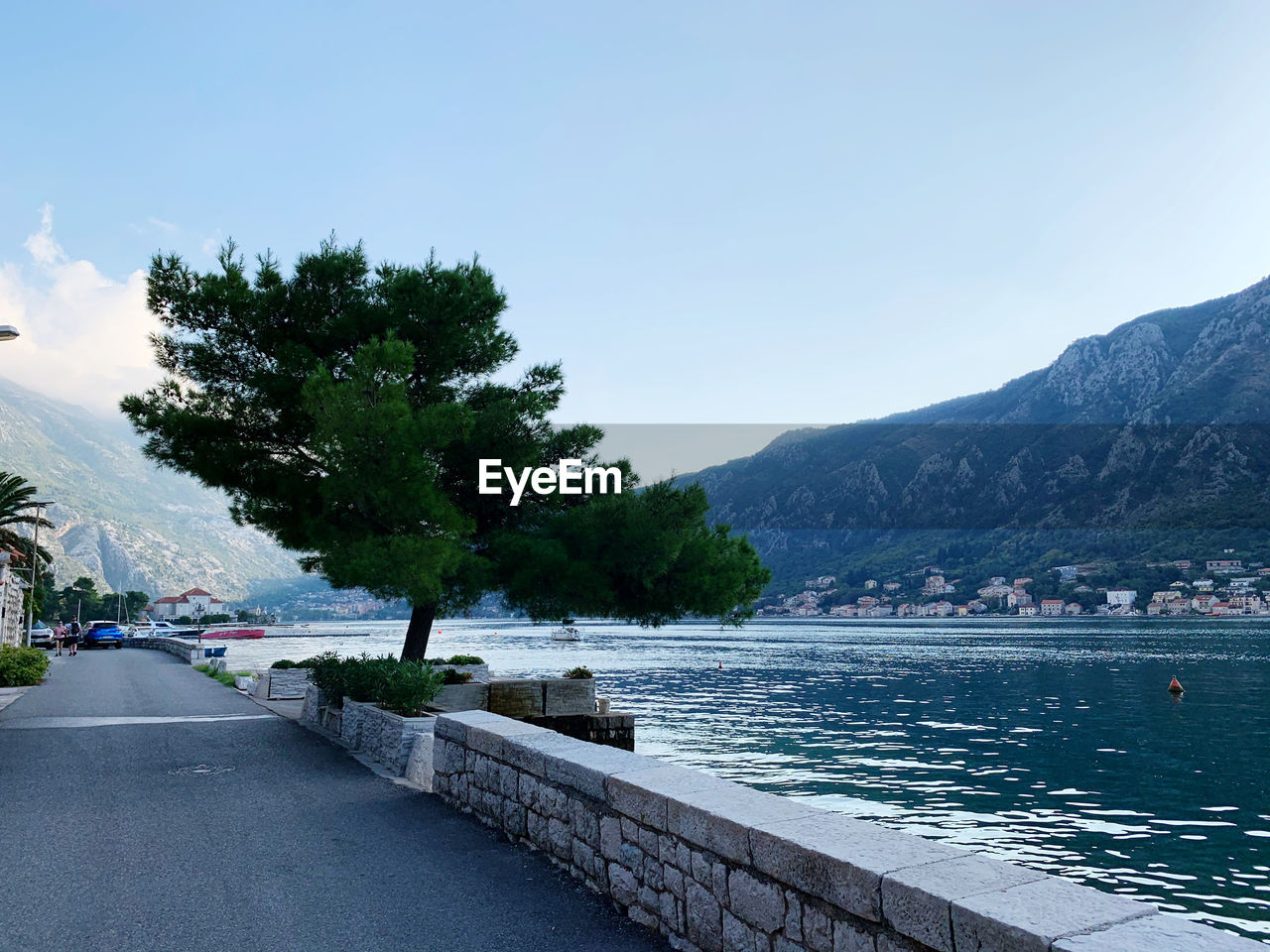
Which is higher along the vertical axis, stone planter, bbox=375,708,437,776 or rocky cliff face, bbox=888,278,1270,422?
rocky cliff face, bbox=888,278,1270,422

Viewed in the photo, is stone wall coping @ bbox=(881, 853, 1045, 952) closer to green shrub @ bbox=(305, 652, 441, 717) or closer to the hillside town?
green shrub @ bbox=(305, 652, 441, 717)

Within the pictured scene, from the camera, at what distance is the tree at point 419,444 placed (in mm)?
17016

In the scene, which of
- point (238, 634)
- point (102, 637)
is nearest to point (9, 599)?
point (102, 637)

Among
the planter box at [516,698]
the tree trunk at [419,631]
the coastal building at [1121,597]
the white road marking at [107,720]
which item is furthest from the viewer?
the coastal building at [1121,597]

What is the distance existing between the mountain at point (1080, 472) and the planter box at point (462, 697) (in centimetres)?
8890

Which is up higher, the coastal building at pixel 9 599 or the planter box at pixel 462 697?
the coastal building at pixel 9 599

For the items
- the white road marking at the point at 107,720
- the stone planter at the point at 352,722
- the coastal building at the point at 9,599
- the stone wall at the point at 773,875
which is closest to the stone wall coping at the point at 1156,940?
the stone wall at the point at 773,875

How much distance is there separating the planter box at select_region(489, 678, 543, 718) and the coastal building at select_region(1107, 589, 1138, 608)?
468 feet

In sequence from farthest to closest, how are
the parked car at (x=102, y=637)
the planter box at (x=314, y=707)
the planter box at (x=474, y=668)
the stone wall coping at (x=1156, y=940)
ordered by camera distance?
the parked car at (x=102, y=637)
the planter box at (x=474, y=668)
the planter box at (x=314, y=707)
the stone wall coping at (x=1156, y=940)

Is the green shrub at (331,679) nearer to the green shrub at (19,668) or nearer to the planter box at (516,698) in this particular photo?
the planter box at (516,698)

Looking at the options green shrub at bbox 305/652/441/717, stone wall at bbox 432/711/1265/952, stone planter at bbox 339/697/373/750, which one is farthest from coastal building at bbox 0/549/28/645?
stone wall at bbox 432/711/1265/952

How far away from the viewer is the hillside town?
13288 cm

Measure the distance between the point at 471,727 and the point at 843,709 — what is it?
117 feet

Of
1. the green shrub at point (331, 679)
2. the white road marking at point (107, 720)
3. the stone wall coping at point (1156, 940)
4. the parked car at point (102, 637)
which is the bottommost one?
the parked car at point (102, 637)
